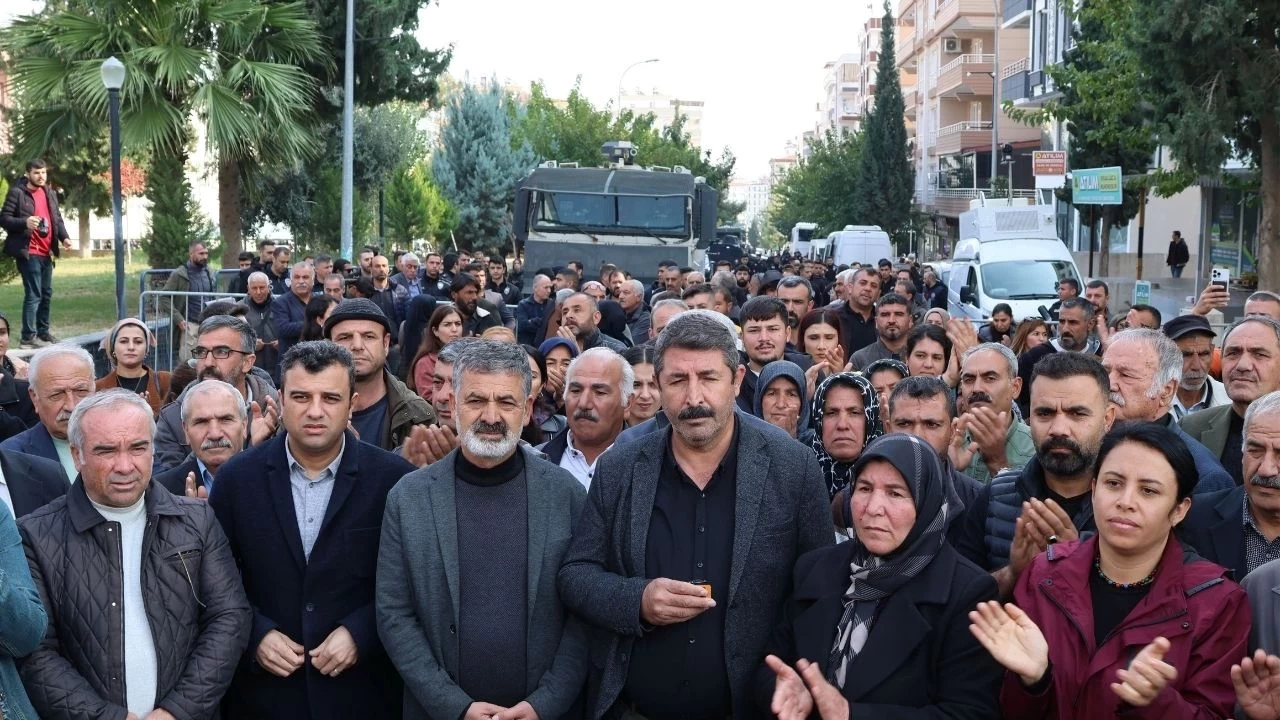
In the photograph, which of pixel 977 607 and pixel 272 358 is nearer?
pixel 977 607

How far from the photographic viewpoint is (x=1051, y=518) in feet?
13.9

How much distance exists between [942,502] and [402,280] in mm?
14121

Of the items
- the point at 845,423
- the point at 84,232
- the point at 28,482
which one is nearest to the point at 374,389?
the point at 28,482

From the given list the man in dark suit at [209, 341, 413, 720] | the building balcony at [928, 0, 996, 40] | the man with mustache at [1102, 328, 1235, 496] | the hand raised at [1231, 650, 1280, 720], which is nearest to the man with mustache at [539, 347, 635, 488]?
the man in dark suit at [209, 341, 413, 720]

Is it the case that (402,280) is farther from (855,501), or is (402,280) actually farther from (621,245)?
(855,501)

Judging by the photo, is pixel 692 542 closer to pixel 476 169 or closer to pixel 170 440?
pixel 170 440

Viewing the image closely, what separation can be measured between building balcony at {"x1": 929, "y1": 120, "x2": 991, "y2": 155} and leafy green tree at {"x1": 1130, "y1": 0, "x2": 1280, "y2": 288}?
4178cm

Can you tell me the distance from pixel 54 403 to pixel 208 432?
97cm

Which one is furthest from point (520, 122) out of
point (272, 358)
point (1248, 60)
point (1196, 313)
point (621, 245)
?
point (1196, 313)

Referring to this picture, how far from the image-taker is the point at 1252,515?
4391 millimetres

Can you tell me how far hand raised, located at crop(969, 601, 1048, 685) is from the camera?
3.63 metres

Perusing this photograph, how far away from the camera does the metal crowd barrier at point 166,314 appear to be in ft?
48.5

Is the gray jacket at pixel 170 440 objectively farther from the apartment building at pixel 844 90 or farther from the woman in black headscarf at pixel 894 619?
the apartment building at pixel 844 90

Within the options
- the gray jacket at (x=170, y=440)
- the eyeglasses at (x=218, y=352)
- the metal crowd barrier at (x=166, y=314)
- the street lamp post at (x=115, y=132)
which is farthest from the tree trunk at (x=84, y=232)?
the gray jacket at (x=170, y=440)
